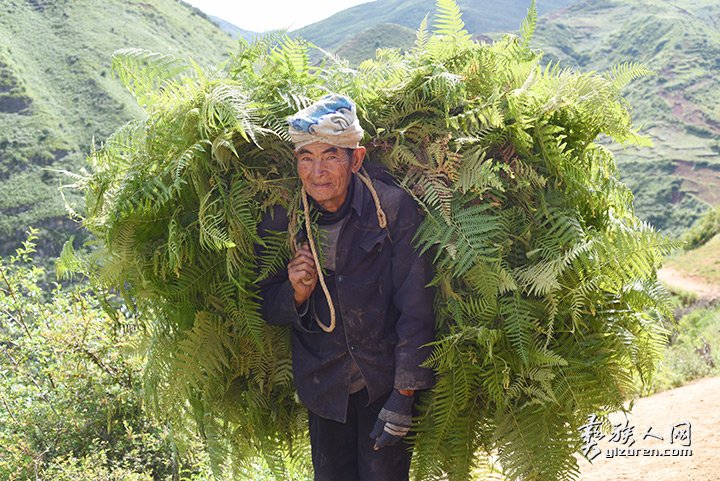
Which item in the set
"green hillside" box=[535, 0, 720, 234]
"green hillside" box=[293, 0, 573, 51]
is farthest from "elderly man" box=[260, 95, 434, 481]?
"green hillside" box=[293, 0, 573, 51]

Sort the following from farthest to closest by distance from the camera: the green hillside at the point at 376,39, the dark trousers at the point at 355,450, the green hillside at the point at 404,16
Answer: the green hillside at the point at 404,16
the green hillside at the point at 376,39
the dark trousers at the point at 355,450

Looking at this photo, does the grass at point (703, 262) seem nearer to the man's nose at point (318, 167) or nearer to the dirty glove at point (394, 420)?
the dirty glove at point (394, 420)

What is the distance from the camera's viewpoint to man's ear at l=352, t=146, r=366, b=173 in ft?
8.82

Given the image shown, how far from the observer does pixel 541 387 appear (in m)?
2.58

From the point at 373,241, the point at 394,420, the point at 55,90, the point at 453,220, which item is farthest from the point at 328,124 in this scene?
the point at 55,90

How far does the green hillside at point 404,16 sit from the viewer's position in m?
138

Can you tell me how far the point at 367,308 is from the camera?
8.90 feet

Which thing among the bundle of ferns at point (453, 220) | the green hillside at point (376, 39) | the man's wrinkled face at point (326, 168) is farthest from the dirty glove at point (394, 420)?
the green hillside at point (376, 39)

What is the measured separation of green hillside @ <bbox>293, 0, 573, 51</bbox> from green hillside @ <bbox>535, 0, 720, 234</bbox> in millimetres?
26884

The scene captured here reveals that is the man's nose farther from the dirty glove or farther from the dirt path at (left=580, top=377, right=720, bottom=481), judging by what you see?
the dirt path at (left=580, top=377, right=720, bottom=481)

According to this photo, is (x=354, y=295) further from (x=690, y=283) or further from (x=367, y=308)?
(x=690, y=283)

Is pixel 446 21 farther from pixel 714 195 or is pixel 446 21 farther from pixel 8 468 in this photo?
pixel 714 195

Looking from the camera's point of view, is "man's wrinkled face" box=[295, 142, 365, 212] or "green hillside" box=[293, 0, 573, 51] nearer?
"man's wrinkled face" box=[295, 142, 365, 212]

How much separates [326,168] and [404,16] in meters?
155
